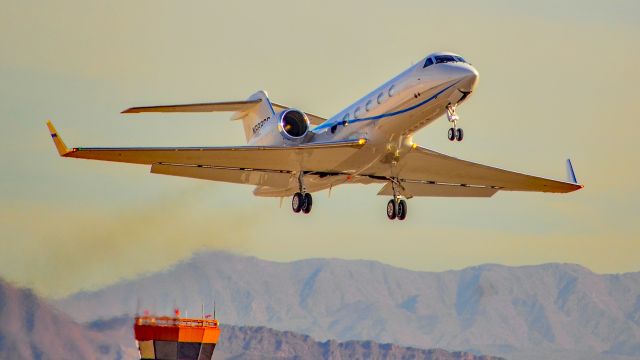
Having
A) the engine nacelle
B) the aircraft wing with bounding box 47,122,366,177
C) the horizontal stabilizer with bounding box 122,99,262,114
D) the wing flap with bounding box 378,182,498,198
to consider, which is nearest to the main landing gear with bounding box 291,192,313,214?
the aircraft wing with bounding box 47,122,366,177

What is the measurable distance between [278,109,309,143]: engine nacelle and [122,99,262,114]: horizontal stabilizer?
4.57m

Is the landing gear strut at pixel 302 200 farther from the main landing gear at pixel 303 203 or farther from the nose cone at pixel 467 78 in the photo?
the nose cone at pixel 467 78

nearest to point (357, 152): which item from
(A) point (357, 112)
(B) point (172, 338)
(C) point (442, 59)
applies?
(A) point (357, 112)

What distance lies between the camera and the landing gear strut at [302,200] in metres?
46.2

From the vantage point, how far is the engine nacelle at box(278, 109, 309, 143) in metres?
46.3

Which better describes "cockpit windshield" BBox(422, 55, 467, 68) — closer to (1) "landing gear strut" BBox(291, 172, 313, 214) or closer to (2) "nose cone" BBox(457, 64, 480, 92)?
(2) "nose cone" BBox(457, 64, 480, 92)

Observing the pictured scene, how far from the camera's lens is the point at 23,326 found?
84.7m

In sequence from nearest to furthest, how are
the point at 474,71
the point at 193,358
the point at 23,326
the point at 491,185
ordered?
the point at 474,71
the point at 491,185
the point at 193,358
the point at 23,326

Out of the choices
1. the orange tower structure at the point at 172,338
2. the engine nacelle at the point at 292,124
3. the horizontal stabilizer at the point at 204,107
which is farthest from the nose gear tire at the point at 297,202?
the orange tower structure at the point at 172,338

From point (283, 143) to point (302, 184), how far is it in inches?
67.8

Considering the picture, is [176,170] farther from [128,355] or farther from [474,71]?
[128,355]

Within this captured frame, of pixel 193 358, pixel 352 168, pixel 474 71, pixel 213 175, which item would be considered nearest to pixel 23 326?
pixel 193 358

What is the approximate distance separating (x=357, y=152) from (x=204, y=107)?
29.4ft

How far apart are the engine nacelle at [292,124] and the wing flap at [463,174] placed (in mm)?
3944
